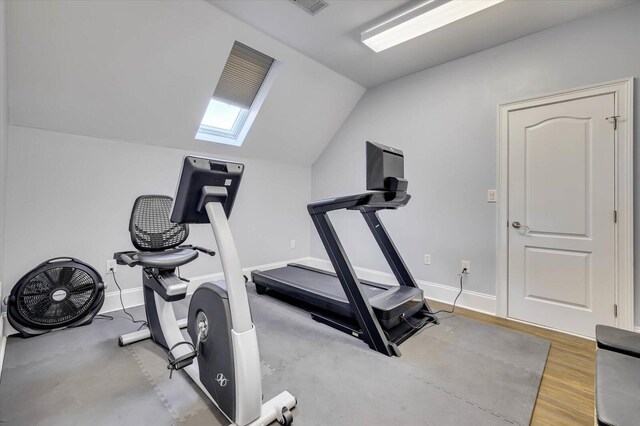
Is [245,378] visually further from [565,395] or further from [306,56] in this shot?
[306,56]

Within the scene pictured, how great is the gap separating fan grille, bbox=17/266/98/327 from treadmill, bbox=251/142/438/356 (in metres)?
1.75

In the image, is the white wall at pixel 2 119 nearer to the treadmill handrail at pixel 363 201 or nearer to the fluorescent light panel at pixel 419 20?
the treadmill handrail at pixel 363 201

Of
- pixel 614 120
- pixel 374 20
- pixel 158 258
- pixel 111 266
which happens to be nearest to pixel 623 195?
pixel 614 120

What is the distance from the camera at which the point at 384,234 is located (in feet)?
8.86

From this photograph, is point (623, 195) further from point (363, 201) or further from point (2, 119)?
point (2, 119)

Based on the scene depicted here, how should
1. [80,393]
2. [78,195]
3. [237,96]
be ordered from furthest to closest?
[237,96] → [78,195] → [80,393]

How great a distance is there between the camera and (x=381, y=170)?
6.78 ft

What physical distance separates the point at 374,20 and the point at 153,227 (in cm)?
245

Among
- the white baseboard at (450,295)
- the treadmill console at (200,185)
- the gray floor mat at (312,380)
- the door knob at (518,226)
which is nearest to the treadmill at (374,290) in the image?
the gray floor mat at (312,380)

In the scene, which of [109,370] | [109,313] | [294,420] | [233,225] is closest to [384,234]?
[294,420]

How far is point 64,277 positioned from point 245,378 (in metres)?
1.97

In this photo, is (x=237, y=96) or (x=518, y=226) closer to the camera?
(x=518, y=226)

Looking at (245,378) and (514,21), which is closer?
(245,378)

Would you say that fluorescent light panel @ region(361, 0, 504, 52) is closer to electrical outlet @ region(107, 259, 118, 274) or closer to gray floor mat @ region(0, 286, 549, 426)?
gray floor mat @ region(0, 286, 549, 426)
